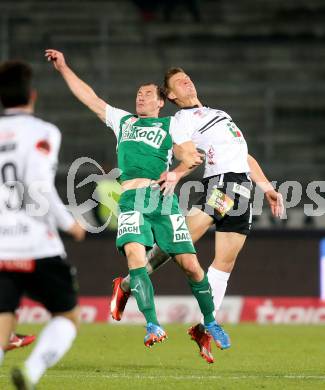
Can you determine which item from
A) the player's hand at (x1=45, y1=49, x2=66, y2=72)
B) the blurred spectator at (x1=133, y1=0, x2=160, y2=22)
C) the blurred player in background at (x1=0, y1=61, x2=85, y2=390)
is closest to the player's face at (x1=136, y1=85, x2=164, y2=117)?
the player's hand at (x1=45, y1=49, x2=66, y2=72)

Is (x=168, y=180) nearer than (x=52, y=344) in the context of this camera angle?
No

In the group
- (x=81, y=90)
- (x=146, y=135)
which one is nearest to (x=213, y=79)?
(x=81, y=90)

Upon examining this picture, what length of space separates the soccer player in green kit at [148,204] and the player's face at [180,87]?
0.37 meters

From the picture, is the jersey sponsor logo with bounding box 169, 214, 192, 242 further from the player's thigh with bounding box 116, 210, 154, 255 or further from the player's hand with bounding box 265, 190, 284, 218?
the player's hand with bounding box 265, 190, 284, 218

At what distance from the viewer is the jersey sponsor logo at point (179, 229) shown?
324 inches

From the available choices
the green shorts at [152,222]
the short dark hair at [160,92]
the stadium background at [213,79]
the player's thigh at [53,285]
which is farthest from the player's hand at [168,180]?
the stadium background at [213,79]

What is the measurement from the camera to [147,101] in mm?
8453

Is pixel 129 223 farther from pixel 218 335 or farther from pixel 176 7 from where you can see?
pixel 176 7

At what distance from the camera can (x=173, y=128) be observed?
8.32 meters

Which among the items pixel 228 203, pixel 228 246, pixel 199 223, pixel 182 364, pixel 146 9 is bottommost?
pixel 182 364

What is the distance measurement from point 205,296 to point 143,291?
0.55m

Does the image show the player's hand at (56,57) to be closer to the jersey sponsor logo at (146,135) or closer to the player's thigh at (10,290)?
the jersey sponsor logo at (146,135)

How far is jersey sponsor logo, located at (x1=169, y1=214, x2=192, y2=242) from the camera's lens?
823 centimetres

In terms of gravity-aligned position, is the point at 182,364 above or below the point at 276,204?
below
